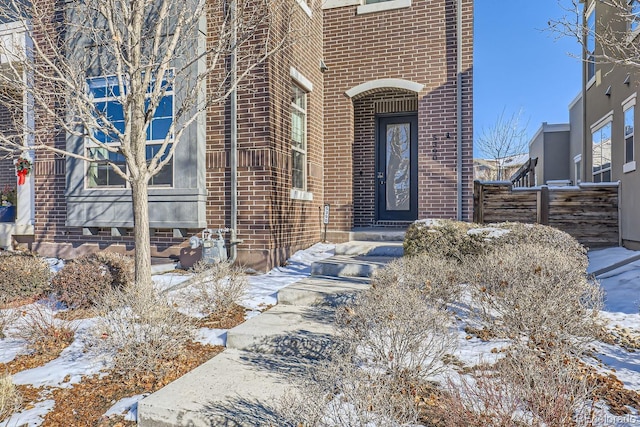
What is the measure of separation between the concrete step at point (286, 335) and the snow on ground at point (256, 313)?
28cm

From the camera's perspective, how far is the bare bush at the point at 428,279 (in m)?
4.27

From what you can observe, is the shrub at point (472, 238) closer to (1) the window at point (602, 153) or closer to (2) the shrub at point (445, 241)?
(2) the shrub at point (445, 241)

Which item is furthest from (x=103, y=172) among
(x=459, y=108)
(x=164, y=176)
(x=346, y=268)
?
(x=459, y=108)

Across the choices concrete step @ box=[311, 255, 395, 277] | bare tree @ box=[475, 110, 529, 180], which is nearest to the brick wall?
concrete step @ box=[311, 255, 395, 277]

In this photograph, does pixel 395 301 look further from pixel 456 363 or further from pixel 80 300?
pixel 80 300

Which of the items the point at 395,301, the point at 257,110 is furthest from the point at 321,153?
the point at 395,301

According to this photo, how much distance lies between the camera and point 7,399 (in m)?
2.96

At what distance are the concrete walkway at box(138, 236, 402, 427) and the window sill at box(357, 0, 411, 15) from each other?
19.5 feet

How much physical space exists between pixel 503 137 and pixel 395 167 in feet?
50.2

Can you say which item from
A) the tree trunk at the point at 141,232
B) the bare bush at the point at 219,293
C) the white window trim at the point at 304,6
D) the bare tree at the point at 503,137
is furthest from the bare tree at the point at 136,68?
the bare tree at the point at 503,137

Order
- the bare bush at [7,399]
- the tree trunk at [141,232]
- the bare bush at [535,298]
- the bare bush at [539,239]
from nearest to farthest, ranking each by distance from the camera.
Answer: the bare bush at [7,399], the bare bush at [535,298], the tree trunk at [141,232], the bare bush at [539,239]

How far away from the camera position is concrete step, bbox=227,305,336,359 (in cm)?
371

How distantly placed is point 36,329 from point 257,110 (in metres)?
4.35

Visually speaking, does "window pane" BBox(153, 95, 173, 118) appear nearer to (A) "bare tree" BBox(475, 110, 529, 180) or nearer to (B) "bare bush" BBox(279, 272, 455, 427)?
(B) "bare bush" BBox(279, 272, 455, 427)
